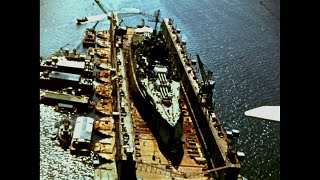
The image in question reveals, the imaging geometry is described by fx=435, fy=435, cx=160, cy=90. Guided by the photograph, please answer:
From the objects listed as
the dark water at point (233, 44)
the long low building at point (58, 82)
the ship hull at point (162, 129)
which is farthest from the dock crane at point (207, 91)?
the long low building at point (58, 82)

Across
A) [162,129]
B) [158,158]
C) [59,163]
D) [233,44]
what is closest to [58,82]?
[59,163]

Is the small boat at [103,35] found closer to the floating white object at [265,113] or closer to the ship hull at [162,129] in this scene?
the ship hull at [162,129]

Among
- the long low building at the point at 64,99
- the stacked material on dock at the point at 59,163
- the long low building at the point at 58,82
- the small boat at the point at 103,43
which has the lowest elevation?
the stacked material on dock at the point at 59,163

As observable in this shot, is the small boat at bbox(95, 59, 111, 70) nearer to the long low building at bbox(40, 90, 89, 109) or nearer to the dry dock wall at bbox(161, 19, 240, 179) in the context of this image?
the dry dock wall at bbox(161, 19, 240, 179)

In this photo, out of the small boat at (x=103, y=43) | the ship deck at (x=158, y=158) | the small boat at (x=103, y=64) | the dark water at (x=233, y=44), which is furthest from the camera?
the small boat at (x=103, y=43)

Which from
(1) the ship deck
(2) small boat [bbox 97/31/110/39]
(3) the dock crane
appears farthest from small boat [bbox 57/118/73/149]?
(2) small boat [bbox 97/31/110/39]

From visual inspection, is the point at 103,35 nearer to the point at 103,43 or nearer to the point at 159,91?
the point at 103,43
